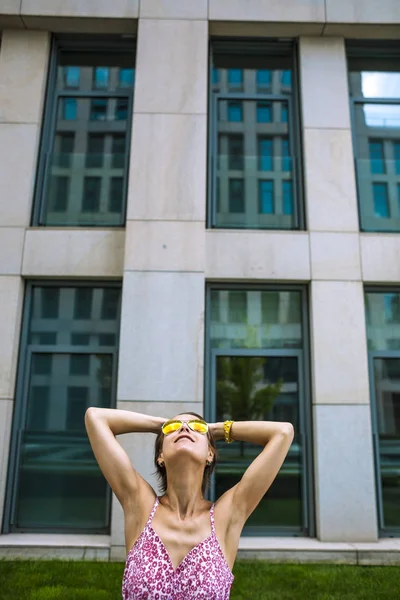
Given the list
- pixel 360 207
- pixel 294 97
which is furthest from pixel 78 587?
pixel 294 97

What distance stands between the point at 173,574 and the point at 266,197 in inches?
259

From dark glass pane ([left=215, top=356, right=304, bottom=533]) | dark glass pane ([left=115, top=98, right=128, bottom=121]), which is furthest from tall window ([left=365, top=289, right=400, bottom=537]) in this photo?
dark glass pane ([left=115, top=98, right=128, bottom=121])

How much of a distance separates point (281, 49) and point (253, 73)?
26.9 inches

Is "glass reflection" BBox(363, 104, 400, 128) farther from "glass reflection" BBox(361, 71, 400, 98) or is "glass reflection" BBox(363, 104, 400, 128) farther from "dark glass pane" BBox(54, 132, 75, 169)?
"dark glass pane" BBox(54, 132, 75, 169)

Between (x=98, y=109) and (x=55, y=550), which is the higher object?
(x=98, y=109)

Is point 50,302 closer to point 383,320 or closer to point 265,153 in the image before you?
point 265,153

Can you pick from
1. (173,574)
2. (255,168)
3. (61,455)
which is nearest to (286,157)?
(255,168)

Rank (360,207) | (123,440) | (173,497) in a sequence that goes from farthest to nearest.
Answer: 1. (360,207)
2. (123,440)
3. (173,497)

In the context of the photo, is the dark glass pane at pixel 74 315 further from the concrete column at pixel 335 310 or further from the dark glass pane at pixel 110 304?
the concrete column at pixel 335 310

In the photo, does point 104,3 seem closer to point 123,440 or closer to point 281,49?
point 281,49

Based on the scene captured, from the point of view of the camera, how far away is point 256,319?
756 centimetres

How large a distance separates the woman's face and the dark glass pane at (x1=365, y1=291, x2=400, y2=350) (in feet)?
18.3

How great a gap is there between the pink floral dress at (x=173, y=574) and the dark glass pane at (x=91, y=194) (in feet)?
20.8

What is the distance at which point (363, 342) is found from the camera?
7.18 m
